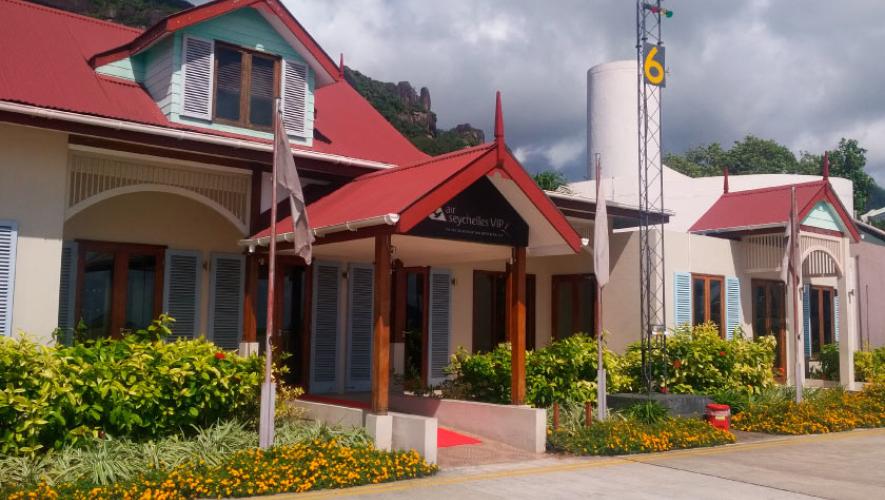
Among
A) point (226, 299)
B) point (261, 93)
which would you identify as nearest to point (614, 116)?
point (261, 93)

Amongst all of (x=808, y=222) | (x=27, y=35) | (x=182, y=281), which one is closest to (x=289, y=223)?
(x=182, y=281)

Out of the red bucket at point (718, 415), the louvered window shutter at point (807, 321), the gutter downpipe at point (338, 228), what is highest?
the gutter downpipe at point (338, 228)

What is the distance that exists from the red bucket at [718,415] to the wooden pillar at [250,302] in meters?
7.31

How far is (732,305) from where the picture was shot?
746 inches

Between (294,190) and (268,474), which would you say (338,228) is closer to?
(294,190)

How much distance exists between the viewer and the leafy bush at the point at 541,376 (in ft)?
42.3

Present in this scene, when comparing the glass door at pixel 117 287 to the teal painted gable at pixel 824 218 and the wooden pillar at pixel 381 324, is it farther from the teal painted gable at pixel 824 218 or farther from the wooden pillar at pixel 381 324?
the teal painted gable at pixel 824 218

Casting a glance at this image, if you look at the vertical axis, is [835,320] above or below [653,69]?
below

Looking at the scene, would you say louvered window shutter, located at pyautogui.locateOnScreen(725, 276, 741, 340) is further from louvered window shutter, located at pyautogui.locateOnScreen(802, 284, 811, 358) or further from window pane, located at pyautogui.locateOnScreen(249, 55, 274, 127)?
window pane, located at pyautogui.locateOnScreen(249, 55, 274, 127)

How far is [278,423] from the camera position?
10727 millimetres

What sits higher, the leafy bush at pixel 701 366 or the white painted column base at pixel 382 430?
the leafy bush at pixel 701 366

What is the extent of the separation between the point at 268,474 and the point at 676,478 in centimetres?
465

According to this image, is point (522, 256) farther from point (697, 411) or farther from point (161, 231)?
point (161, 231)

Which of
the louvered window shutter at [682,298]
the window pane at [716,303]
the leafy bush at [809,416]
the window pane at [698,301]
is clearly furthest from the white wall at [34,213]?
the window pane at [716,303]
